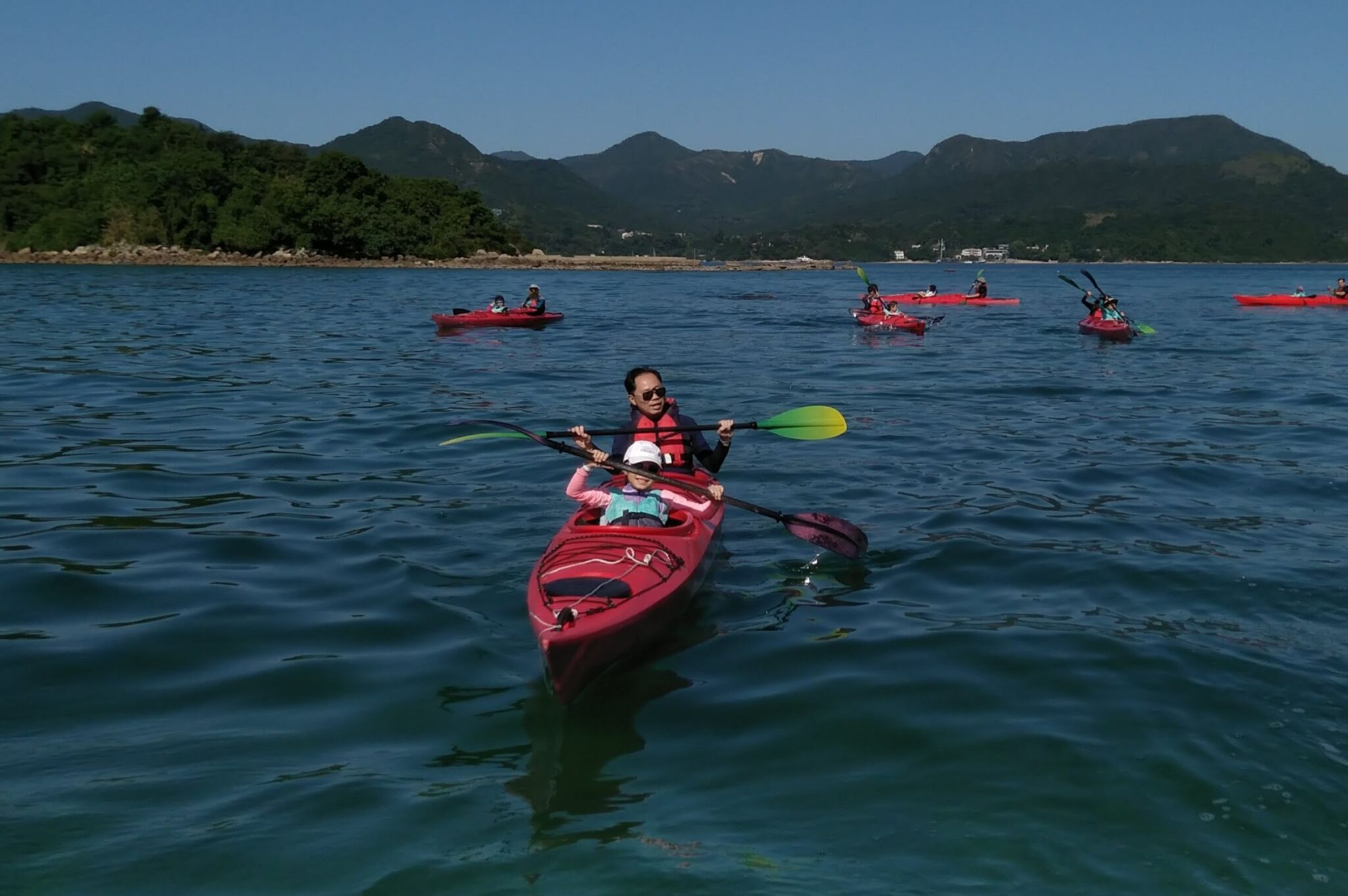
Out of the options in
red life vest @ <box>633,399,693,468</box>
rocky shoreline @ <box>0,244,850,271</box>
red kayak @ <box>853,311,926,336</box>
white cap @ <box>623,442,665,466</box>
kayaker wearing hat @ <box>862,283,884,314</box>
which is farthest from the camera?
rocky shoreline @ <box>0,244,850,271</box>

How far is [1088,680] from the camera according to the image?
21.5 feet

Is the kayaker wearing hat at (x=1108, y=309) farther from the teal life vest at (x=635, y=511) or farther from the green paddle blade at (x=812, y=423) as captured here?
the teal life vest at (x=635, y=511)

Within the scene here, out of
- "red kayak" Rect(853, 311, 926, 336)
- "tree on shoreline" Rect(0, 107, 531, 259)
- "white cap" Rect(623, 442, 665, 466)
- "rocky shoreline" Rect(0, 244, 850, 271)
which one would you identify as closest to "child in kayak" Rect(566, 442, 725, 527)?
"white cap" Rect(623, 442, 665, 466)

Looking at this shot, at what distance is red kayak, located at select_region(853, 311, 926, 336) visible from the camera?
31.1 metres

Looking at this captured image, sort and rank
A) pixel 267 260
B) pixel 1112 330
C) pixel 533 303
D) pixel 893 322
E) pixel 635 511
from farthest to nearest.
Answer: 1. pixel 267 260
2. pixel 533 303
3. pixel 893 322
4. pixel 1112 330
5. pixel 635 511

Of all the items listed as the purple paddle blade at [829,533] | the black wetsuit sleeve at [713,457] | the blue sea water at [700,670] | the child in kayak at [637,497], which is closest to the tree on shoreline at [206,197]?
the blue sea water at [700,670]

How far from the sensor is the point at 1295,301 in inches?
1586

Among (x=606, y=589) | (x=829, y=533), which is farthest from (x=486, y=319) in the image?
(x=606, y=589)

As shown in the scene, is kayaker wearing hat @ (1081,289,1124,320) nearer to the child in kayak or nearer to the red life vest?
the red life vest

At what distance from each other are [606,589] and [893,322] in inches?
1042

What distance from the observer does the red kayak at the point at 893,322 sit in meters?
31.1

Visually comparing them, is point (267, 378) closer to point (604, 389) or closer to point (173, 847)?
point (604, 389)

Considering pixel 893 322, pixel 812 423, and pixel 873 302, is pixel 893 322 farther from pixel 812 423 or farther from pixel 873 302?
pixel 812 423

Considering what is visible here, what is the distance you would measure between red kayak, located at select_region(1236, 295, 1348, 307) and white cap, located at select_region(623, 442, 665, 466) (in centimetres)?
3773
